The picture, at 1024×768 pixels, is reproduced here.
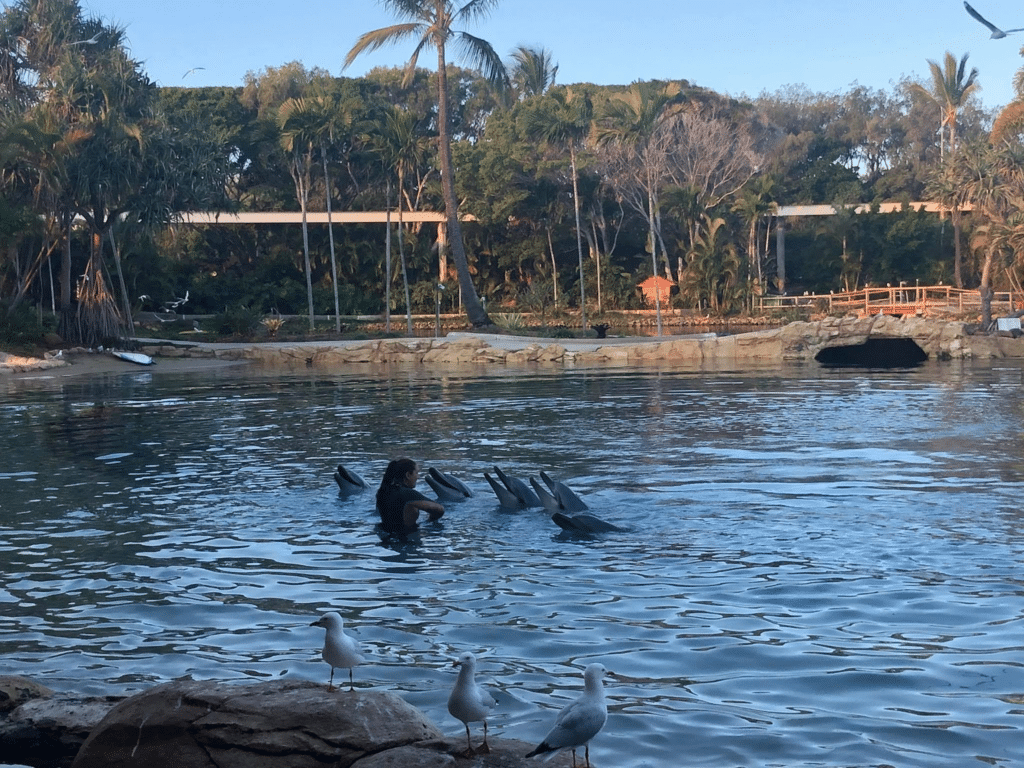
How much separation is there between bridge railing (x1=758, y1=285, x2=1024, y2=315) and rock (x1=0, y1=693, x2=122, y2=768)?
1433 inches

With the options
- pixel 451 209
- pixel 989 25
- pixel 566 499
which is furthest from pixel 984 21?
pixel 451 209

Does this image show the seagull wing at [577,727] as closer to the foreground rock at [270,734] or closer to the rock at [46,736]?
the foreground rock at [270,734]

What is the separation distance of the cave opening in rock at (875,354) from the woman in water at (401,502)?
2281 cm

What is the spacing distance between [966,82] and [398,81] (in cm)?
2777

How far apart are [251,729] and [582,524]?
480 cm

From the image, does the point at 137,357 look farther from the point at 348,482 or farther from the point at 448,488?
the point at 448,488

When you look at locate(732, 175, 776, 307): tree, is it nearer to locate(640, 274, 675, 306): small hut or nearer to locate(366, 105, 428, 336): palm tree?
locate(640, 274, 675, 306): small hut

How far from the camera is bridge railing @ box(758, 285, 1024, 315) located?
37781mm

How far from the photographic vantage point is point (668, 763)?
14.3 feet

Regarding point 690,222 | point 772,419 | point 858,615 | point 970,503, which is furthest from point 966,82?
point 858,615

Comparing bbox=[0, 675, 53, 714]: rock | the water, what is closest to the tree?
the water

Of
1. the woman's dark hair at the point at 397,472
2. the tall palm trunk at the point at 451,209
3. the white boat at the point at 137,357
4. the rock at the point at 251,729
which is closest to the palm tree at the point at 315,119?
the tall palm trunk at the point at 451,209

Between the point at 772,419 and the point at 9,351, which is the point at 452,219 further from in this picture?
the point at 772,419

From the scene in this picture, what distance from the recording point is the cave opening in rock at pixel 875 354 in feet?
101
